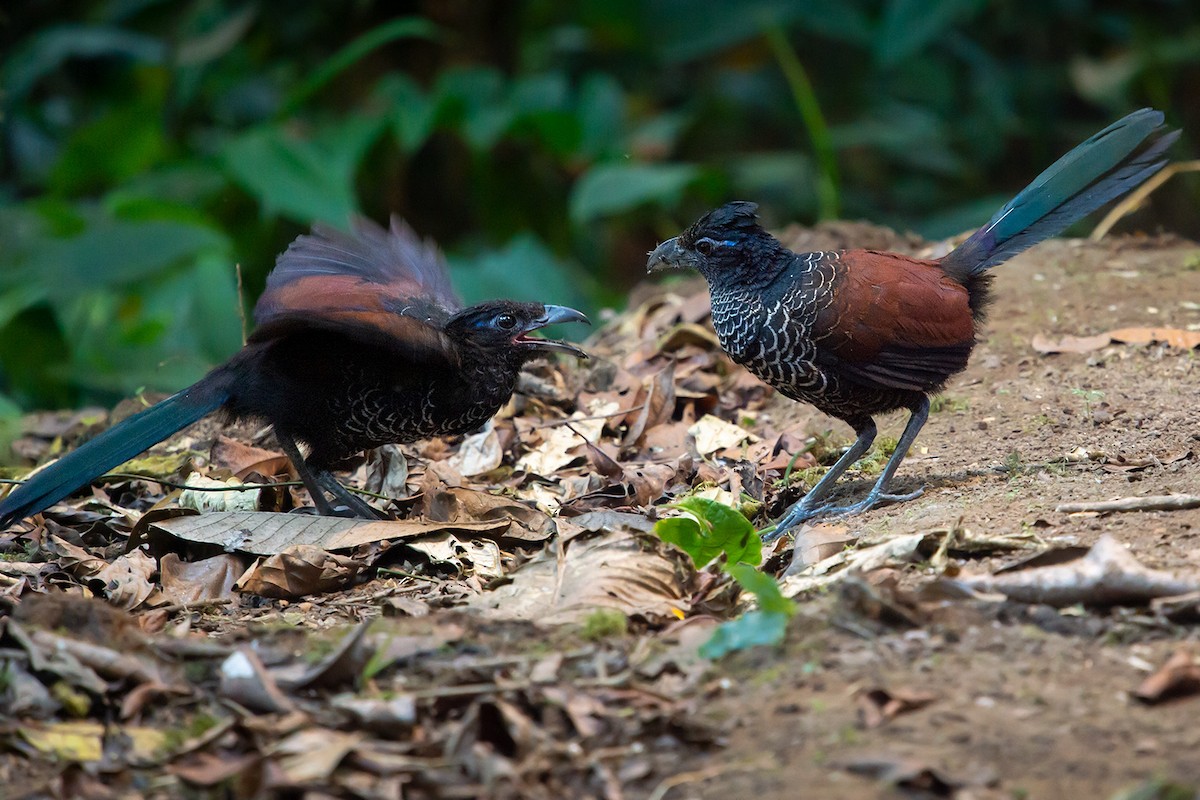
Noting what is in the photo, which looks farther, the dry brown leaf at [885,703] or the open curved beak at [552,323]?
the open curved beak at [552,323]

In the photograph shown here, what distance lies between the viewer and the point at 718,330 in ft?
15.2

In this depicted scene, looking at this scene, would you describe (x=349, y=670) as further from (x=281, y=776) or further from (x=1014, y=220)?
(x=1014, y=220)

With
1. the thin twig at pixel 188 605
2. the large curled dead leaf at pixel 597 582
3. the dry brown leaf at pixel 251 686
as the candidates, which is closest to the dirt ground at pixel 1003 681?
the large curled dead leaf at pixel 597 582

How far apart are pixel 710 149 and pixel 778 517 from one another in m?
6.94

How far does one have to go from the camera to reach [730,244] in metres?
4.70

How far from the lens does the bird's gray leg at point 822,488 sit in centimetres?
424

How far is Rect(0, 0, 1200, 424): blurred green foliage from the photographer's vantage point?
26.1ft

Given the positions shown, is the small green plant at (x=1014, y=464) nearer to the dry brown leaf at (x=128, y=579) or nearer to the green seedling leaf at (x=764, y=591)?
the green seedling leaf at (x=764, y=591)

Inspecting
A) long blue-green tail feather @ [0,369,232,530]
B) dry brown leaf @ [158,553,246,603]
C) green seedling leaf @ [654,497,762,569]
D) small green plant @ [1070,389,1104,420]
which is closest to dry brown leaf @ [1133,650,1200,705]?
green seedling leaf @ [654,497,762,569]

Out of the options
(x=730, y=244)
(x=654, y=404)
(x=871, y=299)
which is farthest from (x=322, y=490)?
(x=871, y=299)

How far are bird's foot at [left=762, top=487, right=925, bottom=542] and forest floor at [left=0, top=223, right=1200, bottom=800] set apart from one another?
0.10 meters

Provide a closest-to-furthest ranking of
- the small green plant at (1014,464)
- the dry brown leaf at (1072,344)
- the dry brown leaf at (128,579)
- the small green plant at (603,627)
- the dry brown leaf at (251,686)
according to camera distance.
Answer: the dry brown leaf at (251,686) < the small green plant at (603,627) < the dry brown leaf at (128,579) < the small green plant at (1014,464) < the dry brown leaf at (1072,344)

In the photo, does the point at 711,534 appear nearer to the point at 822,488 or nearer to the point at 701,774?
the point at 822,488

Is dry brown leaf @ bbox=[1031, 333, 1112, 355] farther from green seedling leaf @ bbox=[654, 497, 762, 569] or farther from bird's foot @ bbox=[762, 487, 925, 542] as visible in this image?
green seedling leaf @ bbox=[654, 497, 762, 569]
